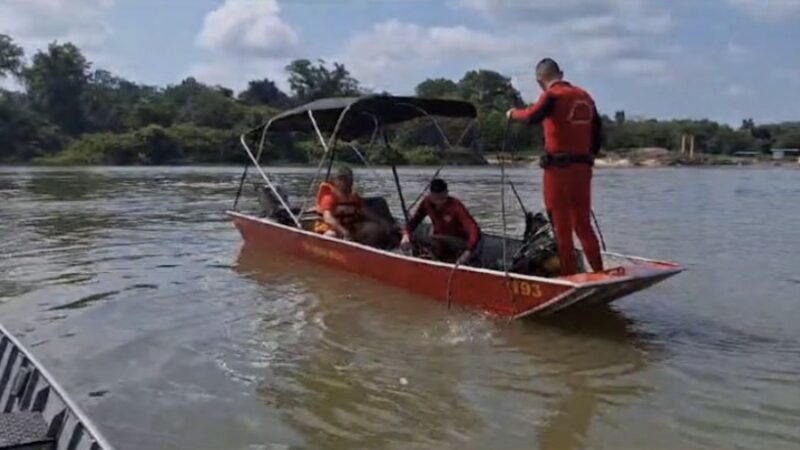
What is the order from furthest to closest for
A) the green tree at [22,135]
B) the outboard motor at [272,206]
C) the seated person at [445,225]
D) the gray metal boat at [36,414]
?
the green tree at [22,135] < the outboard motor at [272,206] < the seated person at [445,225] < the gray metal boat at [36,414]

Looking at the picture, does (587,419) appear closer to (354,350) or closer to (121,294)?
(354,350)


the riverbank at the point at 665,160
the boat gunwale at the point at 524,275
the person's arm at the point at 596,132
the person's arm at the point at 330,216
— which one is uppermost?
the person's arm at the point at 596,132

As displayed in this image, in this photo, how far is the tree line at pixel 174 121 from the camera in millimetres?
64312

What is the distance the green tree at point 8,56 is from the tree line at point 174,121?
0.08 metres

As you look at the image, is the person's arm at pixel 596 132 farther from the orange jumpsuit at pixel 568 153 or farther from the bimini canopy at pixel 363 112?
the bimini canopy at pixel 363 112

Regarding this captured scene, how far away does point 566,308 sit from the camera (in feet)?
25.5

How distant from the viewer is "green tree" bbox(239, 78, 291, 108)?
94.8 meters

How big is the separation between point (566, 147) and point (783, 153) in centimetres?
8171

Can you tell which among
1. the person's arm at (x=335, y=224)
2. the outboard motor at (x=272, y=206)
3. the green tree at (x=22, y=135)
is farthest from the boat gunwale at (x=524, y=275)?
the green tree at (x=22, y=135)

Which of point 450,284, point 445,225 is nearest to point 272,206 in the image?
point 445,225

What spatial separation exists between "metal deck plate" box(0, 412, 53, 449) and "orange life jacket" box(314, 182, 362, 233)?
263 inches

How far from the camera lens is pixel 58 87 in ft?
259

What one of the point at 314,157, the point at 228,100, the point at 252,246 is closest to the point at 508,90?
the point at 252,246

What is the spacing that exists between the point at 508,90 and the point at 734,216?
14.3 metres
